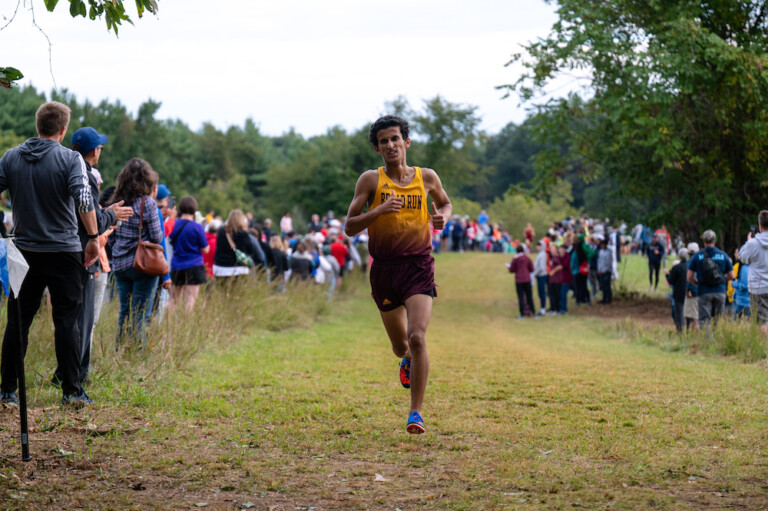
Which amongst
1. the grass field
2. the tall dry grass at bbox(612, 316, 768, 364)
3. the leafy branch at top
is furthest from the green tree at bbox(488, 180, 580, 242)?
the leafy branch at top

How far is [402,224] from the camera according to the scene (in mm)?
6594

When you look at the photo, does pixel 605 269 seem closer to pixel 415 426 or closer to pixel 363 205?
pixel 363 205

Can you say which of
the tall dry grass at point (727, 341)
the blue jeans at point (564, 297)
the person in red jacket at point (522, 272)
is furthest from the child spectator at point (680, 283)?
the blue jeans at point (564, 297)

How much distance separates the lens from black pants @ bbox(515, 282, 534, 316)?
76.4 feet

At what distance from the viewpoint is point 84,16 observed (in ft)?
16.3

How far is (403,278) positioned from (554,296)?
1797cm

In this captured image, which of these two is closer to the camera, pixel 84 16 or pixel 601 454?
pixel 84 16

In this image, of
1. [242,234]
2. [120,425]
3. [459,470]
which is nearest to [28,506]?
[120,425]

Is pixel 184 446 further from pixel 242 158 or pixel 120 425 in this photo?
pixel 242 158

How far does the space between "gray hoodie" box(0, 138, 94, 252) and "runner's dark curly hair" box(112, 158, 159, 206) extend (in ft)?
7.52

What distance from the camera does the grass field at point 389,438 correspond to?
4.89 m

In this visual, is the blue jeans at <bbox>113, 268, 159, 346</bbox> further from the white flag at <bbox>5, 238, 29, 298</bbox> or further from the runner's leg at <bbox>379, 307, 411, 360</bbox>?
the white flag at <bbox>5, 238, 29, 298</bbox>

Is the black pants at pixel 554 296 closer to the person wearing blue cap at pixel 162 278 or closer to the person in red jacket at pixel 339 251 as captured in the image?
the person in red jacket at pixel 339 251

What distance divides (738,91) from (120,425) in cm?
1726
